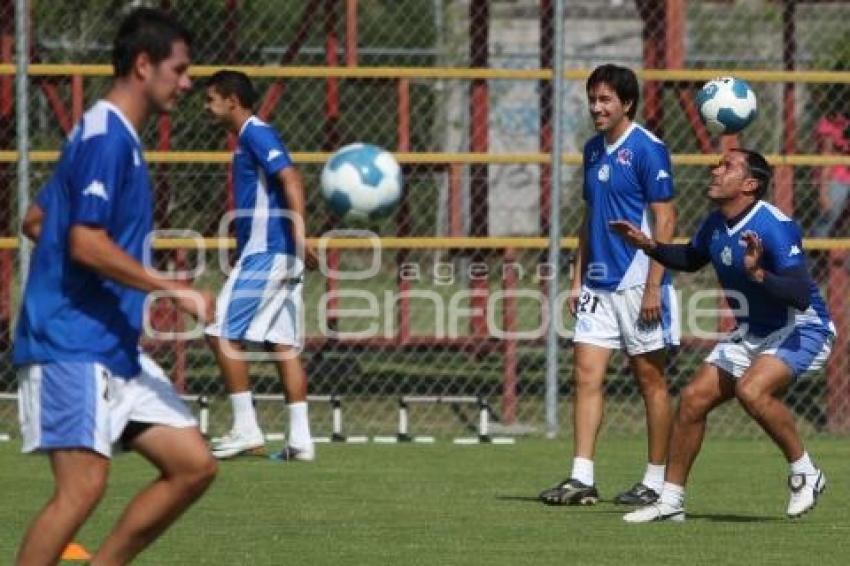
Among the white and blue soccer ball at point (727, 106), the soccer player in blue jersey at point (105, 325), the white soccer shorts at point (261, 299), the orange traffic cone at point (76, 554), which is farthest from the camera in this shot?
the white soccer shorts at point (261, 299)

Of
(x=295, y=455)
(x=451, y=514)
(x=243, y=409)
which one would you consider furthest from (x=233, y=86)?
(x=451, y=514)

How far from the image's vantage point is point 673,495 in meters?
9.29

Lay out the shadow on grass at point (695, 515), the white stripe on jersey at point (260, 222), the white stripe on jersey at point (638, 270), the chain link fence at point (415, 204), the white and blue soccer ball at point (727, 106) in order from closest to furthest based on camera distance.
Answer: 1. the shadow on grass at point (695, 515)
2. the white stripe on jersey at point (638, 270)
3. the white and blue soccer ball at point (727, 106)
4. the white stripe on jersey at point (260, 222)
5. the chain link fence at point (415, 204)

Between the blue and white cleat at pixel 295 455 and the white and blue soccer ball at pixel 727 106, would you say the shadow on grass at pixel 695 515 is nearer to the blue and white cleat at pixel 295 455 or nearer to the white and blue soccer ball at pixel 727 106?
the blue and white cleat at pixel 295 455

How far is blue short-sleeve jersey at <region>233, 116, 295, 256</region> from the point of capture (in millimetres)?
11664

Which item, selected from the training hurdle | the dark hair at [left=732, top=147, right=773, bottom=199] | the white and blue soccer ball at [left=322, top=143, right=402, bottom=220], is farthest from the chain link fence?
the dark hair at [left=732, top=147, right=773, bottom=199]

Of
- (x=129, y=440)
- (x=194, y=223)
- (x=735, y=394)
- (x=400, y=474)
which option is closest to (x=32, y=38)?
(x=194, y=223)

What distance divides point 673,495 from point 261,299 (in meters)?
3.41

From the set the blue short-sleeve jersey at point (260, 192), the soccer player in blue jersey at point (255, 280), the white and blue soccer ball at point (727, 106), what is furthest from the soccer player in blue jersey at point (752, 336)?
the soccer player in blue jersey at point (255, 280)

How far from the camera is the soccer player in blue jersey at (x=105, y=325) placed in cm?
612

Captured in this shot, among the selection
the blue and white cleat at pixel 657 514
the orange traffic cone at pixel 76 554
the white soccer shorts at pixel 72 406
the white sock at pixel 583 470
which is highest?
the white soccer shorts at pixel 72 406

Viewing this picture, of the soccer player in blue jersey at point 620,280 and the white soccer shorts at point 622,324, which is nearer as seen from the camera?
the soccer player in blue jersey at point 620,280

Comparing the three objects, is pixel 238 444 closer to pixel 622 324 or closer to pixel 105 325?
pixel 622 324

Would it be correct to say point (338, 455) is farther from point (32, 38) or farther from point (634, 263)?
point (32, 38)
